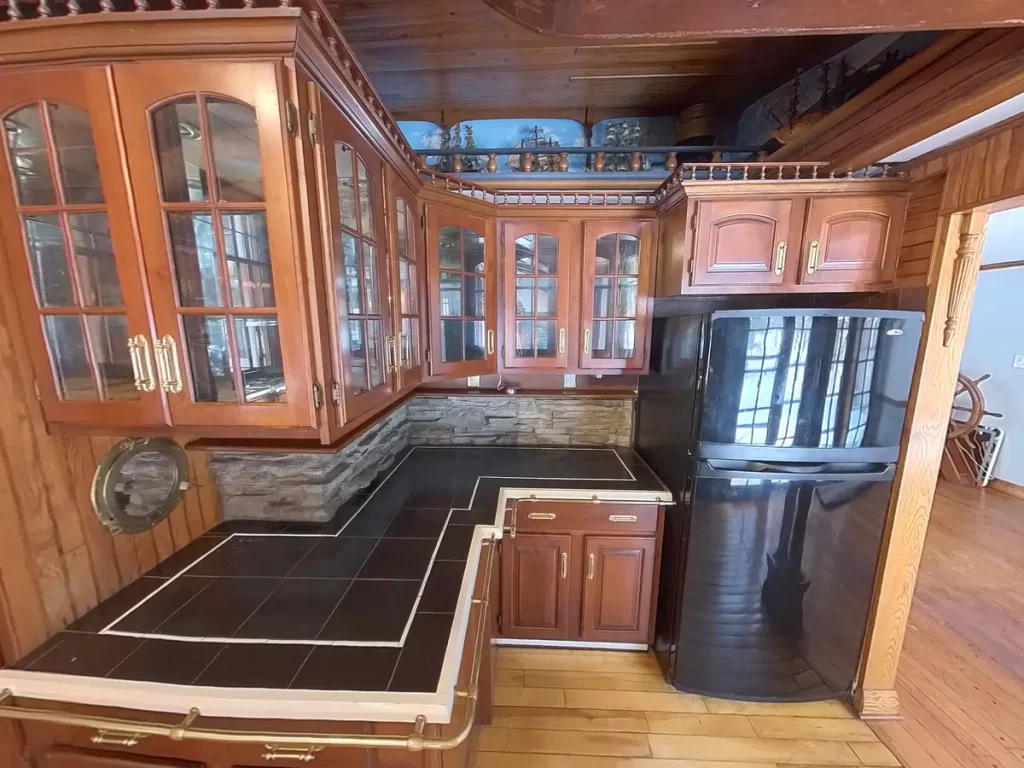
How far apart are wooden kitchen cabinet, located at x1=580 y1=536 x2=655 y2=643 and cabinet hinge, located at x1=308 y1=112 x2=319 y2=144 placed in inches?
71.7

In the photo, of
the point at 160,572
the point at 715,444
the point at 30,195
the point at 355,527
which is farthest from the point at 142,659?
the point at 715,444

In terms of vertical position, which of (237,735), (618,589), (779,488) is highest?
(779,488)

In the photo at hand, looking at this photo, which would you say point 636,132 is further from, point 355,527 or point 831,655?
point 831,655

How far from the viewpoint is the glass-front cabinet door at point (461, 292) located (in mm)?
1772

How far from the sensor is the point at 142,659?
936 mm

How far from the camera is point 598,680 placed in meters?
1.90

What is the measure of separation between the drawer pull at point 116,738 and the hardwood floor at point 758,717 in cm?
118

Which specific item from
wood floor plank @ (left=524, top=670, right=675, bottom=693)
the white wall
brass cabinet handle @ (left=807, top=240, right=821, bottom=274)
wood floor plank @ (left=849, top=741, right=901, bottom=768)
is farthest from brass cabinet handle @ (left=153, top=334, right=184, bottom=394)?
the white wall

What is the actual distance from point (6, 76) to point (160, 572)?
129cm

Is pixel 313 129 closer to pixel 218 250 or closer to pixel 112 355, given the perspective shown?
pixel 218 250

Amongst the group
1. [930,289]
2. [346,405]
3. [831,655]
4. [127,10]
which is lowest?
[831,655]

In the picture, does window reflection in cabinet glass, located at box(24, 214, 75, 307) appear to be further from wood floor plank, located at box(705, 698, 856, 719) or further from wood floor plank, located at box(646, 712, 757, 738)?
wood floor plank, located at box(705, 698, 856, 719)

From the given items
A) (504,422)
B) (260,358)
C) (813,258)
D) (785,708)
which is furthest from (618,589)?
(260,358)

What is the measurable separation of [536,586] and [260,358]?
1.64 metres
